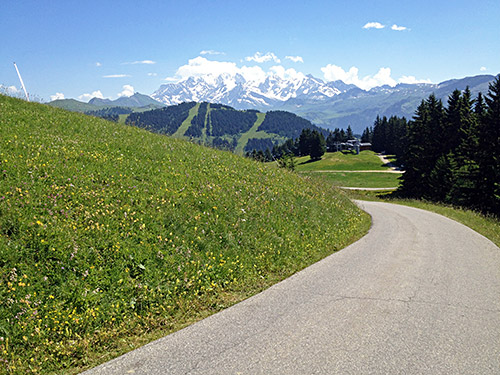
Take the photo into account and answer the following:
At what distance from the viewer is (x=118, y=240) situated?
8.30 metres

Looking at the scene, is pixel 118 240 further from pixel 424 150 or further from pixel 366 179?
pixel 366 179

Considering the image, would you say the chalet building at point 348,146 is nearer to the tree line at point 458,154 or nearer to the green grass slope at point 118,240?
the tree line at point 458,154

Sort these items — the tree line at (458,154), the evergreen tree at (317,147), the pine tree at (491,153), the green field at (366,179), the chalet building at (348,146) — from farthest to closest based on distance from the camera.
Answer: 1. the chalet building at (348,146)
2. the evergreen tree at (317,147)
3. the green field at (366,179)
4. the tree line at (458,154)
5. the pine tree at (491,153)

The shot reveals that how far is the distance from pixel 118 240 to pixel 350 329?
547 cm

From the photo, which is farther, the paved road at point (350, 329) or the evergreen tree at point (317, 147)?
the evergreen tree at point (317, 147)

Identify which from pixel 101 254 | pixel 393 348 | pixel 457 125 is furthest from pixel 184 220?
pixel 457 125

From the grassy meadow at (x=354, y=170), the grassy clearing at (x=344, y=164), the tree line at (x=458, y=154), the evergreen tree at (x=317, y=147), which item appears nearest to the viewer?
the tree line at (x=458, y=154)

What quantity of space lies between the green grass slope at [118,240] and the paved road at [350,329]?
0.83 m

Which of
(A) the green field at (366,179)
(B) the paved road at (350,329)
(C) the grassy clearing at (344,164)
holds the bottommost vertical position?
(A) the green field at (366,179)

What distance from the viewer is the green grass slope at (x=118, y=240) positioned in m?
6.19

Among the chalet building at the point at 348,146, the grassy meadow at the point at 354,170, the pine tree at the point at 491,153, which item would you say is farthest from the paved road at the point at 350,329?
the chalet building at the point at 348,146

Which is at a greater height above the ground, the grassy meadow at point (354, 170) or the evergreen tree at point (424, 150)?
the evergreen tree at point (424, 150)

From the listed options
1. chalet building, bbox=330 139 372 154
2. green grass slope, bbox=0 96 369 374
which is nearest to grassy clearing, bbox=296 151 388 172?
chalet building, bbox=330 139 372 154

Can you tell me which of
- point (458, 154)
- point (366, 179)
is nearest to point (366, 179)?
point (366, 179)
